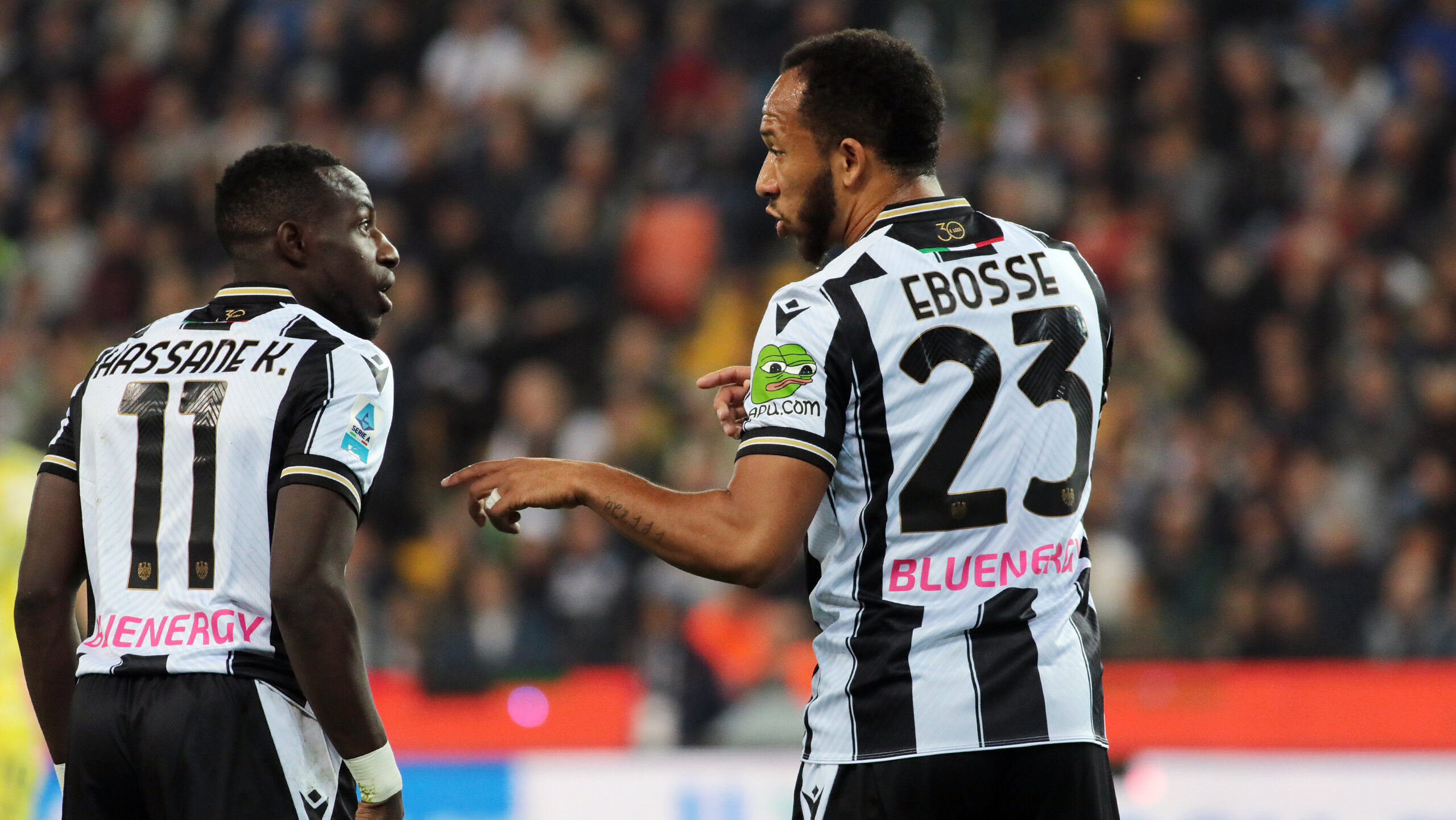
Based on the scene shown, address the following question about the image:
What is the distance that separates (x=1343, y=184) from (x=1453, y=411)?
6.40 ft

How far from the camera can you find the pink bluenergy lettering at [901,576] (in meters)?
2.94

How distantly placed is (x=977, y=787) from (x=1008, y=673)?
0.21 m

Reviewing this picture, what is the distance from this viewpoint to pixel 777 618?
320 inches

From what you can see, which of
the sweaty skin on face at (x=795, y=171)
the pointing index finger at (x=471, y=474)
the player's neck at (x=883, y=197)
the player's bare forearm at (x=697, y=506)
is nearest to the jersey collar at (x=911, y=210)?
the player's neck at (x=883, y=197)

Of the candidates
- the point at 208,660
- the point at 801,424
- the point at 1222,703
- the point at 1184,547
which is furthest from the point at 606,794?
the point at 801,424

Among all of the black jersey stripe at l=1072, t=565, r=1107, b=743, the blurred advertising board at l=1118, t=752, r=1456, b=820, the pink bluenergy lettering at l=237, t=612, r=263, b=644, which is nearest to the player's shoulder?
the pink bluenergy lettering at l=237, t=612, r=263, b=644

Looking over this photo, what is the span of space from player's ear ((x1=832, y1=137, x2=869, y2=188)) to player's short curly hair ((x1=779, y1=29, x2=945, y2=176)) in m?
0.01

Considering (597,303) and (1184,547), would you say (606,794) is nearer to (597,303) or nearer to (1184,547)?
(1184,547)

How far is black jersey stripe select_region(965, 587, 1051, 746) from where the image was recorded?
2883 millimetres

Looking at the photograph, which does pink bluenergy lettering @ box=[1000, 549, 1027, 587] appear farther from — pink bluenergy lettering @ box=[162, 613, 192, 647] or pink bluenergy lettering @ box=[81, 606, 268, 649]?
pink bluenergy lettering @ box=[162, 613, 192, 647]

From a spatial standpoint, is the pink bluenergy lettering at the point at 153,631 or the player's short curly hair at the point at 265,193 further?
the player's short curly hair at the point at 265,193

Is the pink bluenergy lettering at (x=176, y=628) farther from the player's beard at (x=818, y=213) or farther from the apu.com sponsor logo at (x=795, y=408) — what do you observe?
the player's beard at (x=818, y=213)

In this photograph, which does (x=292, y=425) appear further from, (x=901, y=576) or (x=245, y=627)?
(x=901, y=576)

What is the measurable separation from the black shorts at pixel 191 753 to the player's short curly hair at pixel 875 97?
163cm
